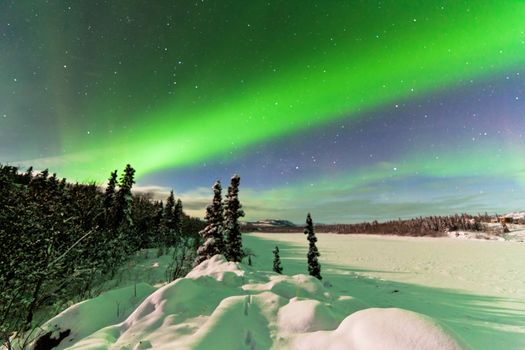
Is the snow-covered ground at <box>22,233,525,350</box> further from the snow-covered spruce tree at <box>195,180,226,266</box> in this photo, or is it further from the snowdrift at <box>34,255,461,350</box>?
the snow-covered spruce tree at <box>195,180,226,266</box>

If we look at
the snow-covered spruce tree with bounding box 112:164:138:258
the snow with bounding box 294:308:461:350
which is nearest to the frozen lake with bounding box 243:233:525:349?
the snow with bounding box 294:308:461:350

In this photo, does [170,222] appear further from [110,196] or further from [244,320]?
[244,320]

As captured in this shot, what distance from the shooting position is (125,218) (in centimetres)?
3525

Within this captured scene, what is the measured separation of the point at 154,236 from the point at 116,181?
17.6m

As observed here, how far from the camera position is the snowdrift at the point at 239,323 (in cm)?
313

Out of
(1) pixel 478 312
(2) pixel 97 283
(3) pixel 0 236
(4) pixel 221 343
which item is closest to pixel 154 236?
(2) pixel 97 283

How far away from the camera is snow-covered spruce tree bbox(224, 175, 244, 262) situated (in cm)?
2092

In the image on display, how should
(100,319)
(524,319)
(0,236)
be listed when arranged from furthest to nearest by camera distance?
1. (524,319)
2. (0,236)
3. (100,319)

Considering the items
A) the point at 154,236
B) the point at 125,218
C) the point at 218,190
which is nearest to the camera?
the point at 218,190

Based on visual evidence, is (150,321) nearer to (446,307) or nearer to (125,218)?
(446,307)

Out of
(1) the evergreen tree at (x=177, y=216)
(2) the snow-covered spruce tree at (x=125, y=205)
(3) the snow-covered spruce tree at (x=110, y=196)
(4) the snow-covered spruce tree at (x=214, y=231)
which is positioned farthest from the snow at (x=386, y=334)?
(1) the evergreen tree at (x=177, y=216)

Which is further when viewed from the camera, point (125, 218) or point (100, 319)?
point (125, 218)

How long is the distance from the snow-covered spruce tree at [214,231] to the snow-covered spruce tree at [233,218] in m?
0.52

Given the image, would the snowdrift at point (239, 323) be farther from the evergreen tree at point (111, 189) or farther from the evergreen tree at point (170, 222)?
the evergreen tree at point (170, 222)
